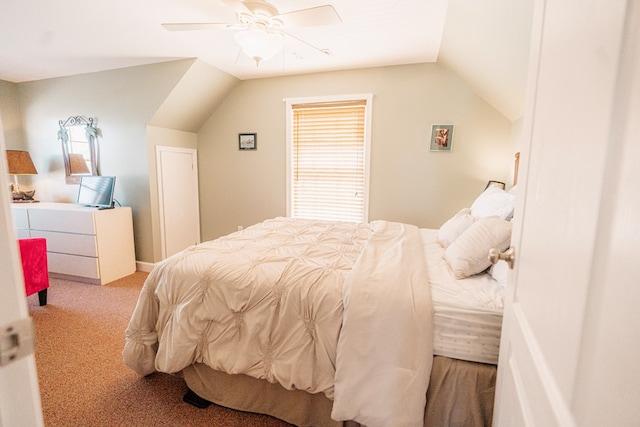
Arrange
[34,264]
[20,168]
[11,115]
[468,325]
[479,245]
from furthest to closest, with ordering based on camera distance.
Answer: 1. [11,115]
2. [20,168]
3. [34,264]
4. [479,245]
5. [468,325]

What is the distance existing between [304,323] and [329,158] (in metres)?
2.69

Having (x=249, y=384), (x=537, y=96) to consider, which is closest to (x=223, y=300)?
(x=249, y=384)

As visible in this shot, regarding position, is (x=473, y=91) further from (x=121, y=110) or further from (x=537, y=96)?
(x=121, y=110)

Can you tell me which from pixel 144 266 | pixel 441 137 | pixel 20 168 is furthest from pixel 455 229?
pixel 20 168

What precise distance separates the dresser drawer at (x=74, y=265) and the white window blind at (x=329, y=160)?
7.73ft

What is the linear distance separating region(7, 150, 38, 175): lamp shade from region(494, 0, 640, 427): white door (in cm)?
522

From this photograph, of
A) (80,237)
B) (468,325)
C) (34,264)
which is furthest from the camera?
(80,237)

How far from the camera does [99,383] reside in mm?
1774

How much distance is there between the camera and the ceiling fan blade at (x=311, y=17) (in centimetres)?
170

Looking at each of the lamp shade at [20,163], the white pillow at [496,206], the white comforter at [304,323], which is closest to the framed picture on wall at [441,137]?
the white pillow at [496,206]

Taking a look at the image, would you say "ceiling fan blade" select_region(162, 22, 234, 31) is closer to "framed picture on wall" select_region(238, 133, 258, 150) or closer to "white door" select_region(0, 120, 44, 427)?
"white door" select_region(0, 120, 44, 427)

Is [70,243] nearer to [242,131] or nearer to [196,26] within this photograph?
[242,131]

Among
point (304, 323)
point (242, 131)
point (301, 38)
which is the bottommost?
point (304, 323)

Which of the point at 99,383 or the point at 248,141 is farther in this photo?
the point at 248,141
